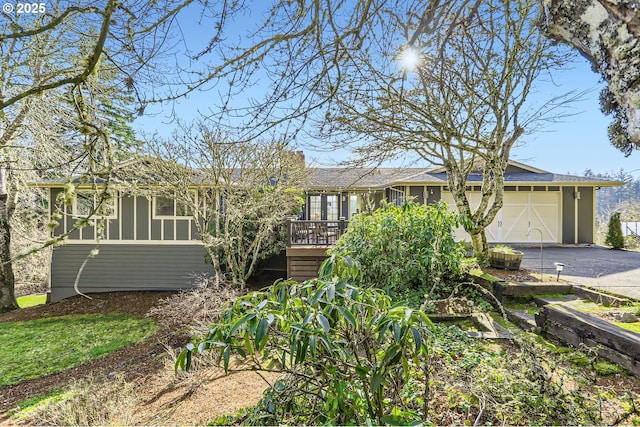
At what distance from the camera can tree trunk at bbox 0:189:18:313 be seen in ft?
34.3

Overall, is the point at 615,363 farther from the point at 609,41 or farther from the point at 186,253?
the point at 186,253

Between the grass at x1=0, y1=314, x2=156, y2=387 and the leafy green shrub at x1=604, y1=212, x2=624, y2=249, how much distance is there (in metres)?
17.1

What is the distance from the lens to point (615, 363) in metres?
3.27

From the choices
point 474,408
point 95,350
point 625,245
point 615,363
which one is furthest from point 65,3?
point 625,245

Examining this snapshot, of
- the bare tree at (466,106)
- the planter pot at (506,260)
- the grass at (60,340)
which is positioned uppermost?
the bare tree at (466,106)

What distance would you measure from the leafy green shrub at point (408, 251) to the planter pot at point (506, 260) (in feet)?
8.77

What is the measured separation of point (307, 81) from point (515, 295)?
5.06 metres

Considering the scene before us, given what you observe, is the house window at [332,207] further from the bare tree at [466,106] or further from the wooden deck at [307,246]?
the bare tree at [466,106]

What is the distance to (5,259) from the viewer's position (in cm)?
1099

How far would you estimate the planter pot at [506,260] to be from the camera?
750 cm

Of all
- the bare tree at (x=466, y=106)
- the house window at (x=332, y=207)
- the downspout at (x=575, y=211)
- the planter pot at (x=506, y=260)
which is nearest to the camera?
the bare tree at (x=466, y=106)

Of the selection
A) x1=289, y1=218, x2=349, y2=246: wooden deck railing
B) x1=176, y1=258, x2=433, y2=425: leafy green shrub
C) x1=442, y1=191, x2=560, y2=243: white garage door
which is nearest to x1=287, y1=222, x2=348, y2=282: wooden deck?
x1=289, y1=218, x2=349, y2=246: wooden deck railing

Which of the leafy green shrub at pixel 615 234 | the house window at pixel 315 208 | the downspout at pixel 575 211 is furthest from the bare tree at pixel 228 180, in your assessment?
the leafy green shrub at pixel 615 234

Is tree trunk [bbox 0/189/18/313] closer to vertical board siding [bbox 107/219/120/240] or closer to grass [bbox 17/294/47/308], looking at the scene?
grass [bbox 17/294/47/308]
